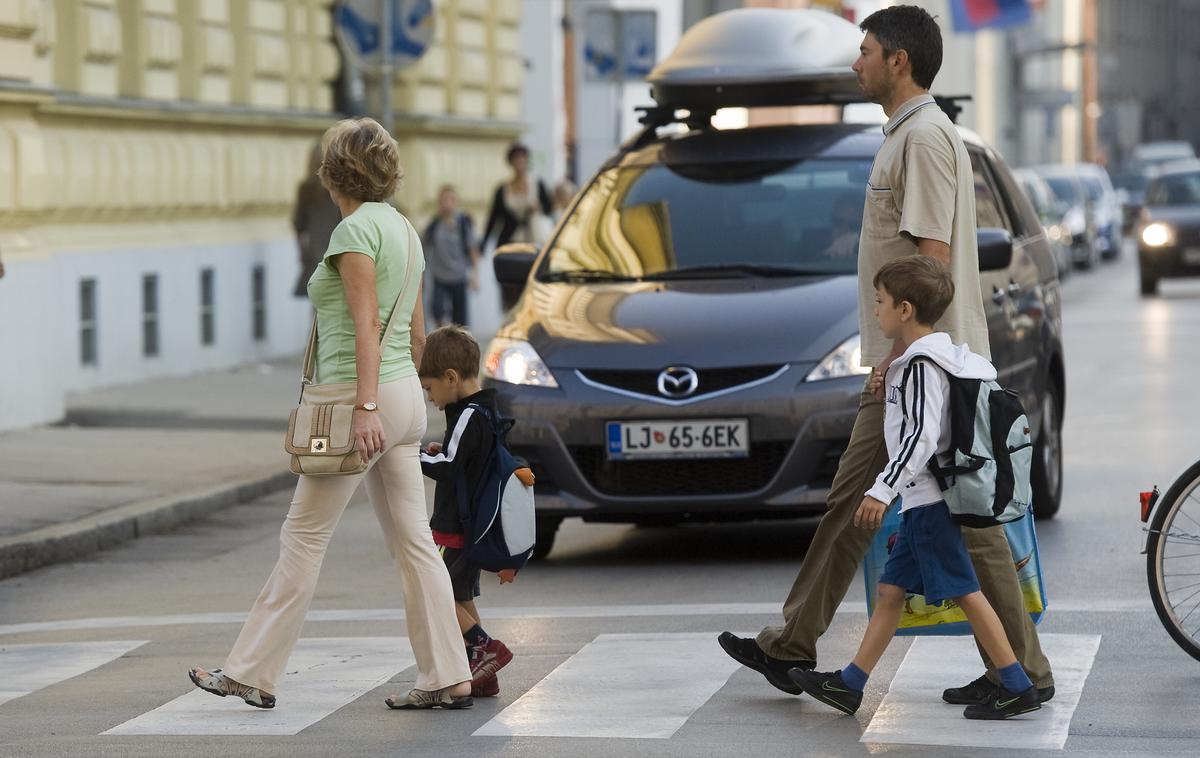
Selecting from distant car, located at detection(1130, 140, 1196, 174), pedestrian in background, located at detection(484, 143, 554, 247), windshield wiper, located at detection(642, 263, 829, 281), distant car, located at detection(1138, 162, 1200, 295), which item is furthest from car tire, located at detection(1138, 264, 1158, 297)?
distant car, located at detection(1130, 140, 1196, 174)

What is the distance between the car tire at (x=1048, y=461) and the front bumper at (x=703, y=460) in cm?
159

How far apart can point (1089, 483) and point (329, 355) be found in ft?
21.3

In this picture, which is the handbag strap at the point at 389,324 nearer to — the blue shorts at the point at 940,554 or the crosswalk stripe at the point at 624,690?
the crosswalk stripe at the point at 624,690

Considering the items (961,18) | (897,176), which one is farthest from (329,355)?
(961,18)

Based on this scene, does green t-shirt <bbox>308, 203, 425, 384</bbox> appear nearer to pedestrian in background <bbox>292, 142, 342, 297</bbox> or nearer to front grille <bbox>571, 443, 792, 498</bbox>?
front grille <bbox>571, 443, 792, 498</bbox>

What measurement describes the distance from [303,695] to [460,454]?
0.79 m

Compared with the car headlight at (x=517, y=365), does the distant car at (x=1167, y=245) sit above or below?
below

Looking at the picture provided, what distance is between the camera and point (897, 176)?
7031 millimetres

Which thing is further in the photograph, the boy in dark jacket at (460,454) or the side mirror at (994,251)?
the side mirror at (994,251)

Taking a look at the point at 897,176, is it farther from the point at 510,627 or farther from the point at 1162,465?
the point at 1162,465

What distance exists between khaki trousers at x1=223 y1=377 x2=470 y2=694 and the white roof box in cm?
454

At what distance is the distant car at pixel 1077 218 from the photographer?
1772 inches

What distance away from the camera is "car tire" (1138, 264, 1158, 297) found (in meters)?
34.5

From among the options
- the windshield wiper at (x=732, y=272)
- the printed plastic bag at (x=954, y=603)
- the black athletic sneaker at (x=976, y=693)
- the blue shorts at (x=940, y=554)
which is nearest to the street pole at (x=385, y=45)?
the windshield wiper at (x=732, y=272)
